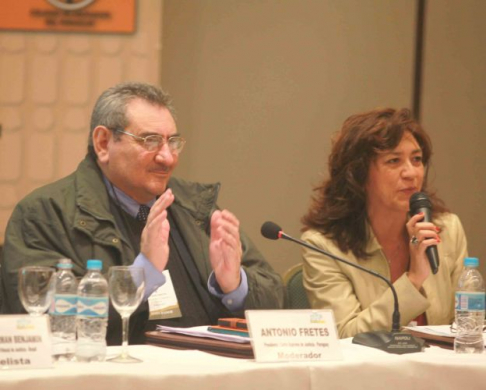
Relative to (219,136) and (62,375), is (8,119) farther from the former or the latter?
(62,375)

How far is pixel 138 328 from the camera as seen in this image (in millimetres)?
2721

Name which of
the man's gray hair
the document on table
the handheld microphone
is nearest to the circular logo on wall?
the man's gray hair

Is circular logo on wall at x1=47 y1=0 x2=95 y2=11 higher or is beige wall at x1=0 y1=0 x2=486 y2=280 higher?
circular logo on wall at x1=47 y1=0 x2=95 y2=11

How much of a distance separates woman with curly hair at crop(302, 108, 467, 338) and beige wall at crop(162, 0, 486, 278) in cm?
138

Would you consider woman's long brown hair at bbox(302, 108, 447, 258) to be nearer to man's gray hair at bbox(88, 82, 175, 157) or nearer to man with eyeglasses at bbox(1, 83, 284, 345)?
man with eyeglasses at bbox(1, 83, 284, 345)

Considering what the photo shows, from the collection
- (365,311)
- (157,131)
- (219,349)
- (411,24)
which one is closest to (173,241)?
(157,131)

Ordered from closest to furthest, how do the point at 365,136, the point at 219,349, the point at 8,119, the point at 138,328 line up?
the point at 219,349 < the point at 138,328 < the point at 365,136 < the point at 8,119

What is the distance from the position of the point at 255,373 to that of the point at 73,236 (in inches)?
42.4

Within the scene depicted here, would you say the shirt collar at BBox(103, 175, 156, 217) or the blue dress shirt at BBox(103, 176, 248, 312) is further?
the shirt collar at BBox(103, 175, 156, 217)

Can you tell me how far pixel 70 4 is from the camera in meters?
4.19

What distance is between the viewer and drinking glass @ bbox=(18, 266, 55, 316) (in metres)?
2.01

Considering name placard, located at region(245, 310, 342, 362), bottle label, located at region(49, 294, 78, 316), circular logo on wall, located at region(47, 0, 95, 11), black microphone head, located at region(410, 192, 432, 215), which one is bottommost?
name placard, located at region(245, 310, 342, 362)

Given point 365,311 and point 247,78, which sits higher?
point 247,78

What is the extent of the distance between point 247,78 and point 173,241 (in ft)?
6.35
